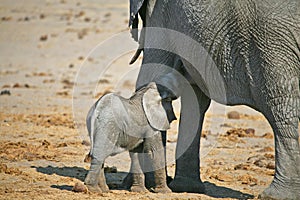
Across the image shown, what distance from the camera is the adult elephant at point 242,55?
6227 millimetres

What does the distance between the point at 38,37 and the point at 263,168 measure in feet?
51.0

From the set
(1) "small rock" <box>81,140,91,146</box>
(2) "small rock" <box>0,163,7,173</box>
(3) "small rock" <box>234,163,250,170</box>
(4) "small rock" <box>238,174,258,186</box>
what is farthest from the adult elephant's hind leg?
(1) "small rock" <box>81,140,91,146</box>

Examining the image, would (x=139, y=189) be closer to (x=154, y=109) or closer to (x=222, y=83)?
(x=154, y=109)

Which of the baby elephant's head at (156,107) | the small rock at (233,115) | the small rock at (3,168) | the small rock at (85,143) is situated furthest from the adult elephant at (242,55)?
the small rock at (233,115)

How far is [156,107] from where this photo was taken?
22.4ft

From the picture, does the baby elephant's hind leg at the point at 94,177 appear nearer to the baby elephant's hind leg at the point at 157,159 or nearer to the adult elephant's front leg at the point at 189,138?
the baby elephant's hind leg at the point at 157,159

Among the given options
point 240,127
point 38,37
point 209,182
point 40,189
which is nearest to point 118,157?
point 209,182

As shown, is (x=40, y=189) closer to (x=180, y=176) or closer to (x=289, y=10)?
(x=180, y=176)

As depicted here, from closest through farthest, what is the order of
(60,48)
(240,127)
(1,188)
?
(1,188) < (240,127) < (60,48)

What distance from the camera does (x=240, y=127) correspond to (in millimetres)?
11383

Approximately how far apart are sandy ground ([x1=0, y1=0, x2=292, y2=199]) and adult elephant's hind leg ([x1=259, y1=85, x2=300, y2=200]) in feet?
2.16

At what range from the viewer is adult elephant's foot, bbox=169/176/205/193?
731cm

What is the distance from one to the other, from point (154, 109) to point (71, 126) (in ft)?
13.0

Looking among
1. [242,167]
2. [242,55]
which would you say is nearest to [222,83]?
[242,55]
